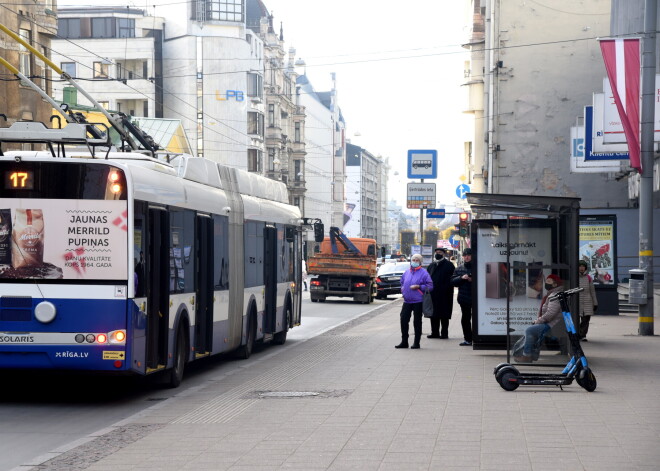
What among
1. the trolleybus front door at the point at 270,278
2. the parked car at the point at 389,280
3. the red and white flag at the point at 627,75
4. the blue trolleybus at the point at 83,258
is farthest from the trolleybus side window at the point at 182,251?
the parked car at the point at 389,280

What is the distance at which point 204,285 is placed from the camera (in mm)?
15625

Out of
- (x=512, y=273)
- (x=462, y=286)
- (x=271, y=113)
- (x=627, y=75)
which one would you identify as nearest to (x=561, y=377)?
(x=512, y=273)

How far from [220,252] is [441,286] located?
267 inches

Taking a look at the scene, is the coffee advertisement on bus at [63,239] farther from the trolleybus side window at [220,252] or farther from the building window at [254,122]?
the building window at [254,122]

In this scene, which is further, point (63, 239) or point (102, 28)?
point (102, 28)

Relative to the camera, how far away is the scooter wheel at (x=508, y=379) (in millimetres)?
13000

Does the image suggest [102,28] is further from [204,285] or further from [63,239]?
[63,239]

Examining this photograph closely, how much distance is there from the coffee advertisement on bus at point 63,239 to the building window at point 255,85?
246 feet

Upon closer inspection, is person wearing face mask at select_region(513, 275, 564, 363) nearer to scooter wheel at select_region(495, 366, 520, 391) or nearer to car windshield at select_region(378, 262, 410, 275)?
scooter wheel at select_region(495, 366, 520, 391)

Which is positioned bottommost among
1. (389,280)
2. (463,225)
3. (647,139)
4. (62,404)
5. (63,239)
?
(62,404)

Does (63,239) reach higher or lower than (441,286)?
higher

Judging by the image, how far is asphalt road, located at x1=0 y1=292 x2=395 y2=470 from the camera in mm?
10141

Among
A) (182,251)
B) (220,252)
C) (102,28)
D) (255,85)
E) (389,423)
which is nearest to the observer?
(389,423)

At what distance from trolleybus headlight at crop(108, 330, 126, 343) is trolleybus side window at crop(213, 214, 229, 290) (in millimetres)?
4074
